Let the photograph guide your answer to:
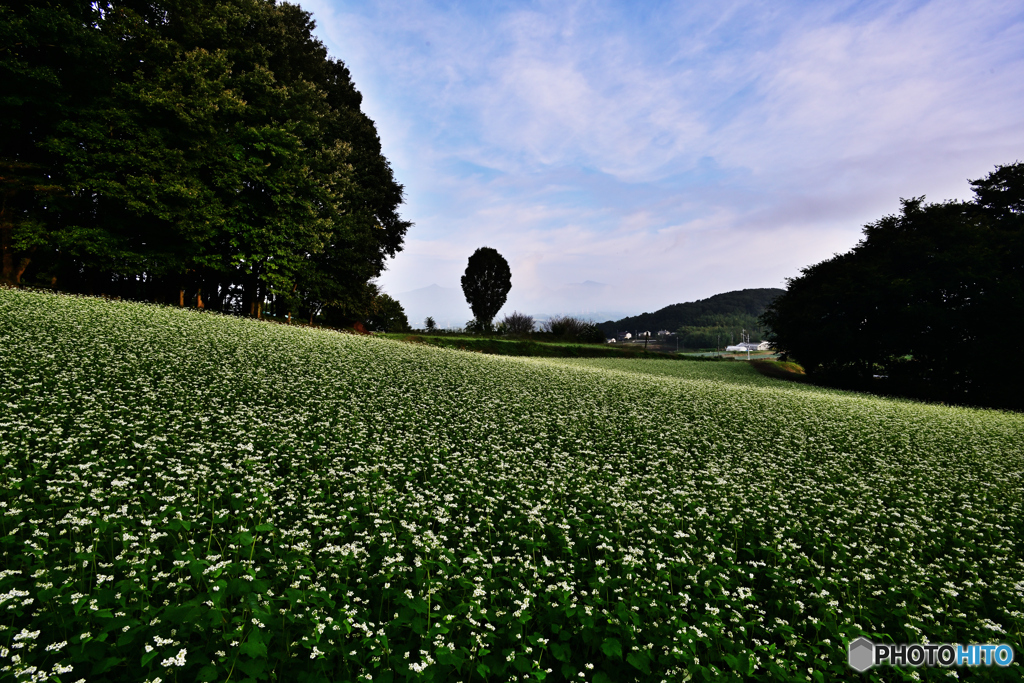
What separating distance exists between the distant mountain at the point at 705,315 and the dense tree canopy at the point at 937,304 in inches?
4366

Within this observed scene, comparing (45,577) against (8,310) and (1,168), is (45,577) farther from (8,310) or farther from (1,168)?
(1,168)

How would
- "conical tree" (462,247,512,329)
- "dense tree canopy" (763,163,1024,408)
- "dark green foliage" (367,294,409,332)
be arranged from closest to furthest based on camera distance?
"dense tree canopy" (763,163,1024,408) → "dark green foliage" (367,294,409,332) → "conical tree" (462,247,512,329)

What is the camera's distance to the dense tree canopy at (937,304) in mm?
25172

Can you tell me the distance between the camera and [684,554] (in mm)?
5461

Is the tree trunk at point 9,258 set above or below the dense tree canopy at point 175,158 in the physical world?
below

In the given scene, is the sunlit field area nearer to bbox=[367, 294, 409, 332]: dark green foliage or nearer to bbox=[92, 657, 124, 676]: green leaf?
bbox=[92, 657, 124, 676]: green leaf

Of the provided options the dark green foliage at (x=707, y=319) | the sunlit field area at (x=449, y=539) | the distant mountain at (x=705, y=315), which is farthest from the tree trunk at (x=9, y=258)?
the distant mountain at (x=705, y=315)

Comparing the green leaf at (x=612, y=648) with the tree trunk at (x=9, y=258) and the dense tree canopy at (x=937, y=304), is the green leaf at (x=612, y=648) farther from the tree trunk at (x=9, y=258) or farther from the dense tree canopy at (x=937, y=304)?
the dense tree canopy at (x=937, y=304)

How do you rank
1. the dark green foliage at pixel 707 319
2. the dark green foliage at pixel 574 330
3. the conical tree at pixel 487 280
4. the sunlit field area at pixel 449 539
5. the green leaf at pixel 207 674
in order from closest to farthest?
1. the green leaf at pixel 207 674
2. the sunlit field area at pixel 449 539
3. the dark green foliage at pixel 574 330
4. the conical tree at pixel 487 280
5. the dark green foliage at pixel 707 319

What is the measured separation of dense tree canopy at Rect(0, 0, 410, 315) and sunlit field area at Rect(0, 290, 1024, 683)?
1629 centimetres

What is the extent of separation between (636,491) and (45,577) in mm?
7502

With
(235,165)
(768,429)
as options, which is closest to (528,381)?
(768,429)

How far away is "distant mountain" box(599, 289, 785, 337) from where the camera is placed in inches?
5669

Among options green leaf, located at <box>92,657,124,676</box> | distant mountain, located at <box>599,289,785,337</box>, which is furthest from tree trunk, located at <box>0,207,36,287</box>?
distant mountain, located at <box>599,289,785,337</box>
